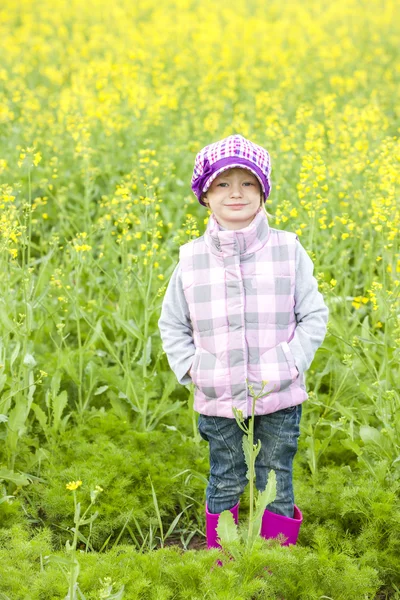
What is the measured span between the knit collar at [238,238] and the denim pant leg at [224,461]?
1.81 ft

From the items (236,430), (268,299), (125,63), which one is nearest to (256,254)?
(268,299)

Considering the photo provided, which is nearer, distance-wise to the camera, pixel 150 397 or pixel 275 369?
pixel 275 369

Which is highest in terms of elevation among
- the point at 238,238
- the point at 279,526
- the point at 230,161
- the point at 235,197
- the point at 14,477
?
the point at 230,161

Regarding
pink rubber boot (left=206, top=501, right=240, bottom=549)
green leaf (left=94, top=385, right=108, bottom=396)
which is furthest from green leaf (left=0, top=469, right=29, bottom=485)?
pink rubber boot (left=206, top=501, right=240, bottom=549)

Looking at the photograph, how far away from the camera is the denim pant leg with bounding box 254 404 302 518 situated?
2666 mm

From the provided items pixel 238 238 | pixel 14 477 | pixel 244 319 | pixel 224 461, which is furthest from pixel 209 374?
pixel 14 477

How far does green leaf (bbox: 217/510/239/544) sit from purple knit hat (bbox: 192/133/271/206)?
1.05 m

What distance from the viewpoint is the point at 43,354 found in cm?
402

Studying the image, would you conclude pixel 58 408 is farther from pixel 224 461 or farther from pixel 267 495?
pixel 267 495

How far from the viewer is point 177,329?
106 inches

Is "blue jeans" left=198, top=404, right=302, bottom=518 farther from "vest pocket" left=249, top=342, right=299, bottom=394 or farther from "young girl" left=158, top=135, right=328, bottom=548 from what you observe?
"vest pocket" left=249, top=342, right=299, bottom=394

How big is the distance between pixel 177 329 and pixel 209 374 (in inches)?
8.3

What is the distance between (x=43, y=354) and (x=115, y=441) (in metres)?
0.77

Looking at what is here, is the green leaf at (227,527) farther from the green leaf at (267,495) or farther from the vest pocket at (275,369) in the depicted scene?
the vest pocket at (275,369)
